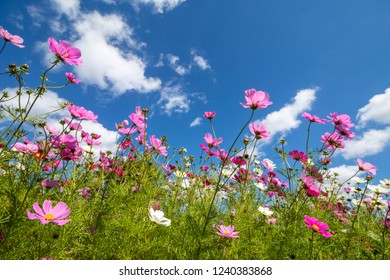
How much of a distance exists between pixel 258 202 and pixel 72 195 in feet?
5.46

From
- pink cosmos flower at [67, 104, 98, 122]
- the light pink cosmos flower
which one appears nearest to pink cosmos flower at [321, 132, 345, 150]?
the light pink cosmos flower

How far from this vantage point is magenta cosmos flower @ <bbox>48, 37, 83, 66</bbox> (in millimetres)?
1358

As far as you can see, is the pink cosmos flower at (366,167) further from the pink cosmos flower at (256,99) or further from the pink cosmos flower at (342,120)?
the pink cosmos flower at (256,99)

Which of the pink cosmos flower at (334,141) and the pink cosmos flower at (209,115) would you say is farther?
the pink cosmos flower at (334,141)

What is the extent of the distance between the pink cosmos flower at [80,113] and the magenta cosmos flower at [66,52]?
0.23 meters

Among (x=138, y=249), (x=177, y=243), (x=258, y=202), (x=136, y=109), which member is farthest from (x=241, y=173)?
(x=138, y=249)

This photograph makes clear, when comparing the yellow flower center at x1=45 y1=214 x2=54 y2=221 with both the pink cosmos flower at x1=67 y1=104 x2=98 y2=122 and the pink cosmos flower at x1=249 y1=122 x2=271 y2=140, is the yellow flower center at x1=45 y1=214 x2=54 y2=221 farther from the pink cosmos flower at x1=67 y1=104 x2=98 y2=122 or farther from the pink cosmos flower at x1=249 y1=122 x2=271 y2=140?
the pink cosmos flower at x1=249 y1=122 x2=271 y2=140

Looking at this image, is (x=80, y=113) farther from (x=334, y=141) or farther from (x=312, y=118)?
(x=334, y=141)

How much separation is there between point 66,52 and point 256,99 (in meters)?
0.90

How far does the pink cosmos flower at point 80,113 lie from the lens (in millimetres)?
1542

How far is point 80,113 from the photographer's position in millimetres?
1570

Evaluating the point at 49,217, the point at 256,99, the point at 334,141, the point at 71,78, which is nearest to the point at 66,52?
the point at 71,78

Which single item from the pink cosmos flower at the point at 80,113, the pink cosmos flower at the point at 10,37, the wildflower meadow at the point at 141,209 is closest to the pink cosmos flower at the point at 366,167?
the wildflower meadow at the point at 141,209
